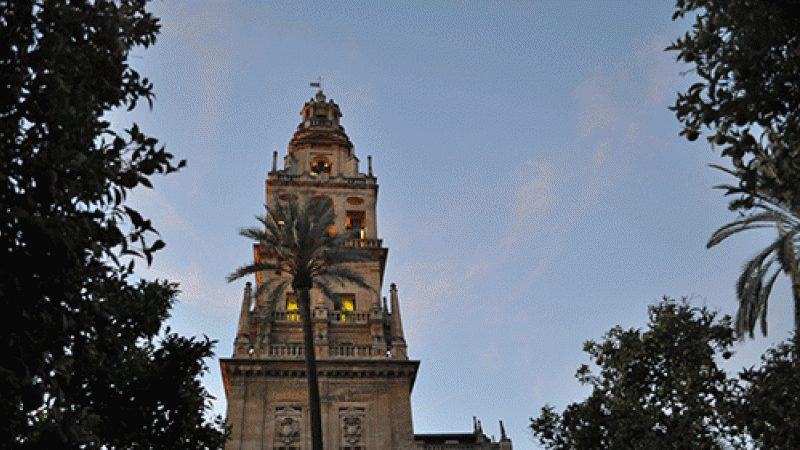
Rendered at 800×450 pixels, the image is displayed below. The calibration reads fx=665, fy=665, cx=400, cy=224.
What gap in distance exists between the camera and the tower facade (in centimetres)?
3075

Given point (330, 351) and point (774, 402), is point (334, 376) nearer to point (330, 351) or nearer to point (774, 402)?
point (330, 351)

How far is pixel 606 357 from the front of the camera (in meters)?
20.2

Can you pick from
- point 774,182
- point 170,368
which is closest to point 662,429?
point 774,182

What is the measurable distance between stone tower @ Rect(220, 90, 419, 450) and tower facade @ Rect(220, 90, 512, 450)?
47mm

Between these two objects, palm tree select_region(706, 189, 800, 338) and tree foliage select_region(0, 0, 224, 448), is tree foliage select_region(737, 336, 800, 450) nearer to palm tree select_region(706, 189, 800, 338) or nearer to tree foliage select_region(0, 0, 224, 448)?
palm tree select_region(706, 189, 800, 338)

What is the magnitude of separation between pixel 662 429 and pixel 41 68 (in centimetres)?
1660

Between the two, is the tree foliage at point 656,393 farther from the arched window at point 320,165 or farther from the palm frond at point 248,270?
the arched window at point 320,165

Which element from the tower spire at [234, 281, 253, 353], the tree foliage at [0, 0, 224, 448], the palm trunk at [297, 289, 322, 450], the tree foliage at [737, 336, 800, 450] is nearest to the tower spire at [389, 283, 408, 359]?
the tower spire at [234, 281, 253, 353]

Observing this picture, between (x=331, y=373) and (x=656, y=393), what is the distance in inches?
690

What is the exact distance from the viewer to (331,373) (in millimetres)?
32344

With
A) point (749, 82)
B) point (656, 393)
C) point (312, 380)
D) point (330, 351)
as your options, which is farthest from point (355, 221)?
point (749, 82)

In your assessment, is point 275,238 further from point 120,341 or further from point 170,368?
point 120,341

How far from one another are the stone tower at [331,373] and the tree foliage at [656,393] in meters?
13.0

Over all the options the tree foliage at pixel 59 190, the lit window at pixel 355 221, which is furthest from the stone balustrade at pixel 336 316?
the tree foliage at pixel 59 190
